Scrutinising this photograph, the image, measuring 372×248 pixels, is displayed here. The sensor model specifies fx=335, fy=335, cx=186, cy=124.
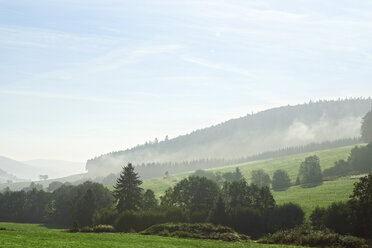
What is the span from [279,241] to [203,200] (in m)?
43.5

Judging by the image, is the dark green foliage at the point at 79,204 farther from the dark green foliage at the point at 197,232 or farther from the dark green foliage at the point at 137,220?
the dark green foliage at the point at 197,232

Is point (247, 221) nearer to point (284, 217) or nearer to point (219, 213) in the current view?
point (219, 213)

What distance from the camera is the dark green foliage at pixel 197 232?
162 feet

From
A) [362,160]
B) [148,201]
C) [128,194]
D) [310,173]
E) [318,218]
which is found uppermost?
[362,160]

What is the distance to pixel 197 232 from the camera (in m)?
52.4

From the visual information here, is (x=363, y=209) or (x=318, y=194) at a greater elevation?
(x=363, y=209)

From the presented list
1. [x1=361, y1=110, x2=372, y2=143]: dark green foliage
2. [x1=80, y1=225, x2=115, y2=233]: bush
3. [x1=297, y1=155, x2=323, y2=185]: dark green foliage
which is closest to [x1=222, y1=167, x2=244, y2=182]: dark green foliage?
[x1=297, y1=155, x2=323, y2=185]: dark green foliage

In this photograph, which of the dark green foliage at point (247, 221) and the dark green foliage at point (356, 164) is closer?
the dark green foliage at point (247, 221)

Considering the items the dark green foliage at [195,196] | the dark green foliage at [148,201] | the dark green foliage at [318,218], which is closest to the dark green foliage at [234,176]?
the dark green foliage at [195,196]

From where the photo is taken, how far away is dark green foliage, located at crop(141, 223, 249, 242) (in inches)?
1948

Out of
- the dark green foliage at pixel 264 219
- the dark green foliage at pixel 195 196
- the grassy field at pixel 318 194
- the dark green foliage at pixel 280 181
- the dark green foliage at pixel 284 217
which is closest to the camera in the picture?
the dark green foliage at pixel 264 219

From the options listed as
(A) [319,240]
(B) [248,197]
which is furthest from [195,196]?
(A) [319,240]

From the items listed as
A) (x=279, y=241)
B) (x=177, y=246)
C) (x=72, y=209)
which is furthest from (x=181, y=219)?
(x=72, y=209)

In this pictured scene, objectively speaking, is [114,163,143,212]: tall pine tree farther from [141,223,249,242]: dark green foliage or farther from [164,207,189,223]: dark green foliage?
[141,223,249,242]: dark green foliage
